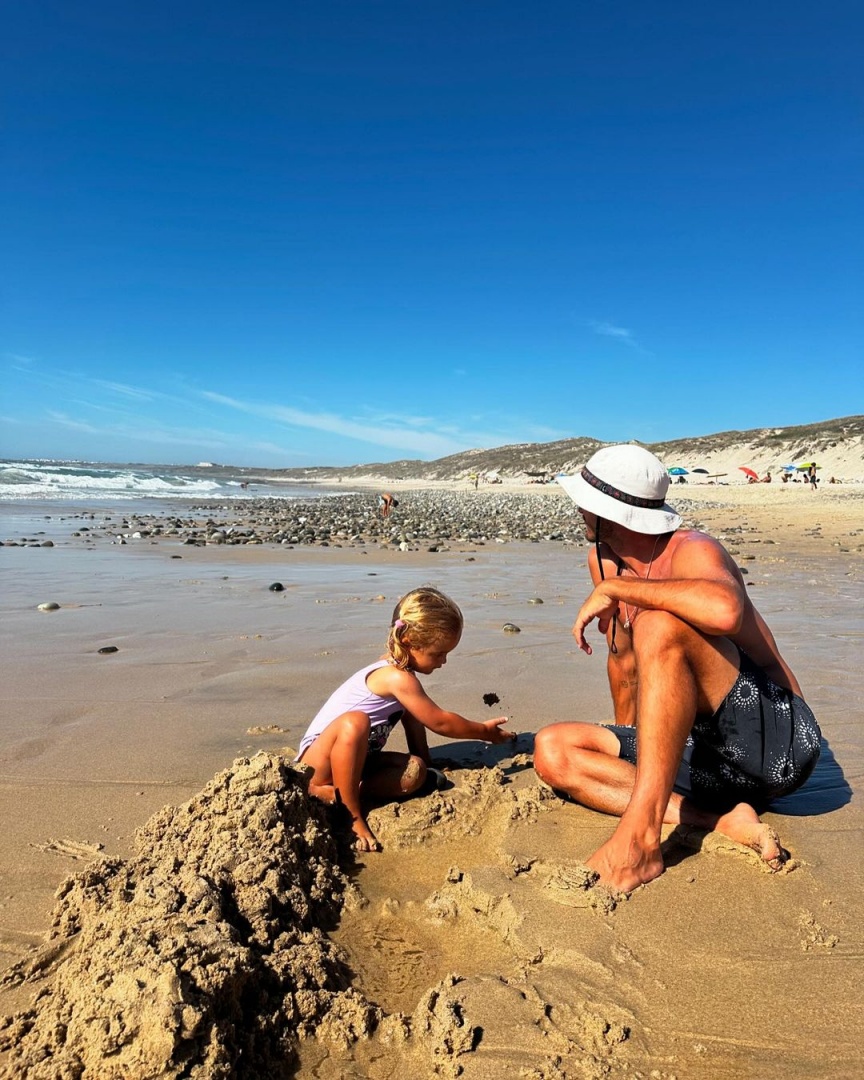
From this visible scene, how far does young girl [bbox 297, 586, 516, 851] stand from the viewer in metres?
2.88

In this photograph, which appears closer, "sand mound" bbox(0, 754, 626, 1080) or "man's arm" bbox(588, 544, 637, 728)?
"sand mound" bbox(0, 754, 626, 1080)

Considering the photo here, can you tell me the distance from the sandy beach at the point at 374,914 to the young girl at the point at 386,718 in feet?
0.49

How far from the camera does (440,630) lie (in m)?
3.01

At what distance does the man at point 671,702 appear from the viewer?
7.90 feet

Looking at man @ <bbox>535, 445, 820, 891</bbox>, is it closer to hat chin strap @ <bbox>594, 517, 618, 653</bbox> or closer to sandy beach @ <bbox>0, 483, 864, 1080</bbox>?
hat chin strap @ <bbox>594, 517, 618, 653</bbox>

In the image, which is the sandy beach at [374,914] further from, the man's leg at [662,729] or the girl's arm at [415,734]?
the girl's arm at [415,734]

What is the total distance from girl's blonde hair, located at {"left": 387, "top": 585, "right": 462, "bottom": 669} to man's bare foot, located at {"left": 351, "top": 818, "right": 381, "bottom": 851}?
0.63 metres

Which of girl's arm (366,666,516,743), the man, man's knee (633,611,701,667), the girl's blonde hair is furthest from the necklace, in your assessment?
girl's arm (366,666,516,743)

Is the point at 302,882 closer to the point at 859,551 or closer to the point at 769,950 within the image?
the point at 769,950

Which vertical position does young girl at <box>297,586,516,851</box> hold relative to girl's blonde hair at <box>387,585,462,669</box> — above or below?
below

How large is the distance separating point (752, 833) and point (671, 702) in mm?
590

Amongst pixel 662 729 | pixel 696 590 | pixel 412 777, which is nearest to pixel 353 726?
pixel 412 777

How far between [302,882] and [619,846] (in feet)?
3.36

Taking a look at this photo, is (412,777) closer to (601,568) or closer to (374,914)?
(374,914)
